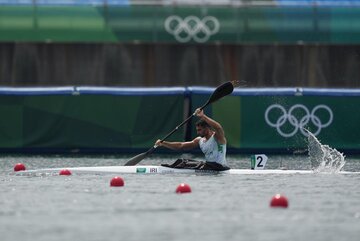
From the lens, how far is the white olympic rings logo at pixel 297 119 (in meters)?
29.3

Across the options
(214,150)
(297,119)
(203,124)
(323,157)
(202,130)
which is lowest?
(323,157)

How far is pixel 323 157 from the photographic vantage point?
1029 inches

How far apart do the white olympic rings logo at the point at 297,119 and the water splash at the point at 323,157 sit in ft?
2.17

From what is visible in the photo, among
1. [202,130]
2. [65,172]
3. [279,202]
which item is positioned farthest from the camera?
[202,130]

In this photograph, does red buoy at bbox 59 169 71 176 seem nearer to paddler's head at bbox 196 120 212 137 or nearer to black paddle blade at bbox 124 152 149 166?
black paddle blade at bbox 124 152 149 166

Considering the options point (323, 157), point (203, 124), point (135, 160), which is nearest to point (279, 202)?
point (203, 124)

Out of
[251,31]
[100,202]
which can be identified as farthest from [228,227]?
[251,31]

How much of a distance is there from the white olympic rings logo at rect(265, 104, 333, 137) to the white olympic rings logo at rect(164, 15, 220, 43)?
831 centimetres

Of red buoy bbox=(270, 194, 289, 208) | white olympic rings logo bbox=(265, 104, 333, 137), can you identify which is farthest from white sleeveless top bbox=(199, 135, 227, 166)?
red buoy bbox=(270, 194, 289, 208)

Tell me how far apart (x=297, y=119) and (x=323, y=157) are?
335 centimetres

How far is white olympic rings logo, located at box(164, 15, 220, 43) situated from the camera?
1469 inches

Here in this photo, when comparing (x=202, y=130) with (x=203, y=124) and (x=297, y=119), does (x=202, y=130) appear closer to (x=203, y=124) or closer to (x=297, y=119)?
(x=203, y=124)

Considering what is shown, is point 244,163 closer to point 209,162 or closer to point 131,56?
point 209,162

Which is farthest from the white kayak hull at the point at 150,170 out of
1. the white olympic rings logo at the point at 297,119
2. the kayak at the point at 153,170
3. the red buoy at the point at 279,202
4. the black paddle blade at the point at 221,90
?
the red buoy at the point at 279,202
